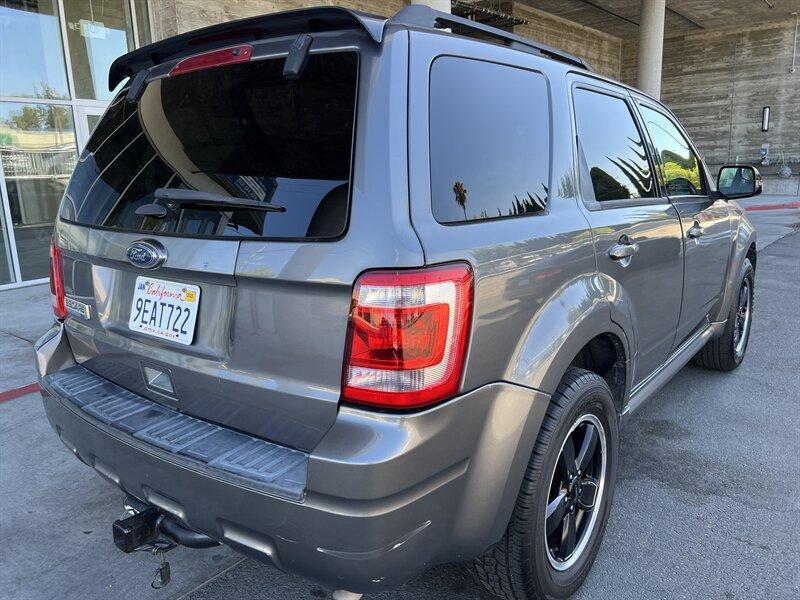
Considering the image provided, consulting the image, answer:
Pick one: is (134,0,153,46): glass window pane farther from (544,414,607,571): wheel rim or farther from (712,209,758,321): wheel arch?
(544,414,607,571): wheel rim

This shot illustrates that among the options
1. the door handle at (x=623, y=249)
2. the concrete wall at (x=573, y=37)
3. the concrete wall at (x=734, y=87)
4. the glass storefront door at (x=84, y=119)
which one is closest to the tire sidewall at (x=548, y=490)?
the door handle at (x=623, y=249)

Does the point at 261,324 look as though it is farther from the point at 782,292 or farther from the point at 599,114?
the point at 782,292

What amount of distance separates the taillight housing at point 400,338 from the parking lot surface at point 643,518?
1.14 meters

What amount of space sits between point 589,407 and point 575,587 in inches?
26.8

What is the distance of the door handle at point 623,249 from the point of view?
2304mm

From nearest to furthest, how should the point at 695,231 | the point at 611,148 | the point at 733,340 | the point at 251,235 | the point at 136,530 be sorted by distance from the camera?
the point at 251,235, the point at 136,530, the point at 611,148, the point at 695,231, the point at 733,340

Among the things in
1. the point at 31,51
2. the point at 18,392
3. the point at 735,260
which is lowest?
the point at 18,392

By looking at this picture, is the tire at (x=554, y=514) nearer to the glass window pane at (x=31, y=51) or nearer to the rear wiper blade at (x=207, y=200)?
the rear wiper blade at (x=207, y=200)

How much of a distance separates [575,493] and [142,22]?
9830 millimetres

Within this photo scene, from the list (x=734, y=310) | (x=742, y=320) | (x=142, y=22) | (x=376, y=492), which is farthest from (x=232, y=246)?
(x=142, y=22)

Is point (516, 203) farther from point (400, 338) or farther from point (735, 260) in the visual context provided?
point (735, 260)

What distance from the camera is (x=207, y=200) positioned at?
5.71 feet

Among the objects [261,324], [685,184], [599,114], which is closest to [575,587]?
[261,324]

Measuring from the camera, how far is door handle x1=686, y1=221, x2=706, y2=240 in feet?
10.3
